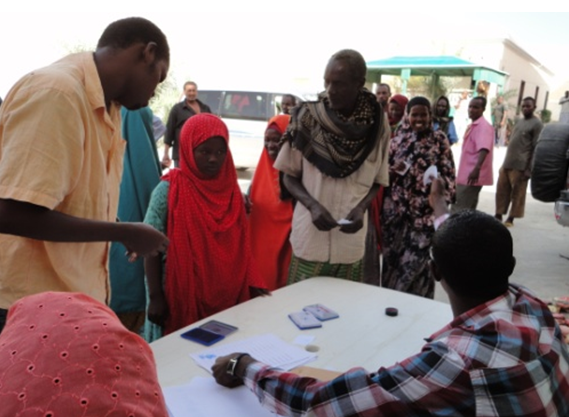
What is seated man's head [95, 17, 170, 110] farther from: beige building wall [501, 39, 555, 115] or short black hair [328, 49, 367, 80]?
beige building wall [501, 39, 555, 115]

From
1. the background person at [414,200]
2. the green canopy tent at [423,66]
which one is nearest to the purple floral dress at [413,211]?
the background person at [414,200]

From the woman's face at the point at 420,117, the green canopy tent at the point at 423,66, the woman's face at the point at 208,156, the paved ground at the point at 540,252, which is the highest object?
the green canopy tent at the point at 423,66

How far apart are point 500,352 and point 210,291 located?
1370 mm

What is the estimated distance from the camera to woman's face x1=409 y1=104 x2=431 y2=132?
3244 millimetres

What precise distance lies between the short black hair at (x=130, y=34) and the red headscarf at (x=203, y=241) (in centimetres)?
80

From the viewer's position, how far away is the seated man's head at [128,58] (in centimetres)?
132

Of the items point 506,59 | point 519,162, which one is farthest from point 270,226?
point 506,59

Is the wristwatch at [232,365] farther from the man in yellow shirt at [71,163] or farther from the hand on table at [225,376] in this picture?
the man in yellow shirt at [71,163]

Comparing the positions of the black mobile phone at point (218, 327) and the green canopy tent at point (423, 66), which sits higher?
the green canopy tent at point (423, 66)

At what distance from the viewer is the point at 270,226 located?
2.93 meters

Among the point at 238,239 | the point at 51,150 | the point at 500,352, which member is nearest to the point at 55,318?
the point at 51,150

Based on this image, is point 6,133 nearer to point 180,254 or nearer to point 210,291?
→ point 180,254

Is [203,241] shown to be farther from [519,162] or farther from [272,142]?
[519,162]

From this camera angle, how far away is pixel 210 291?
6.88 feet
